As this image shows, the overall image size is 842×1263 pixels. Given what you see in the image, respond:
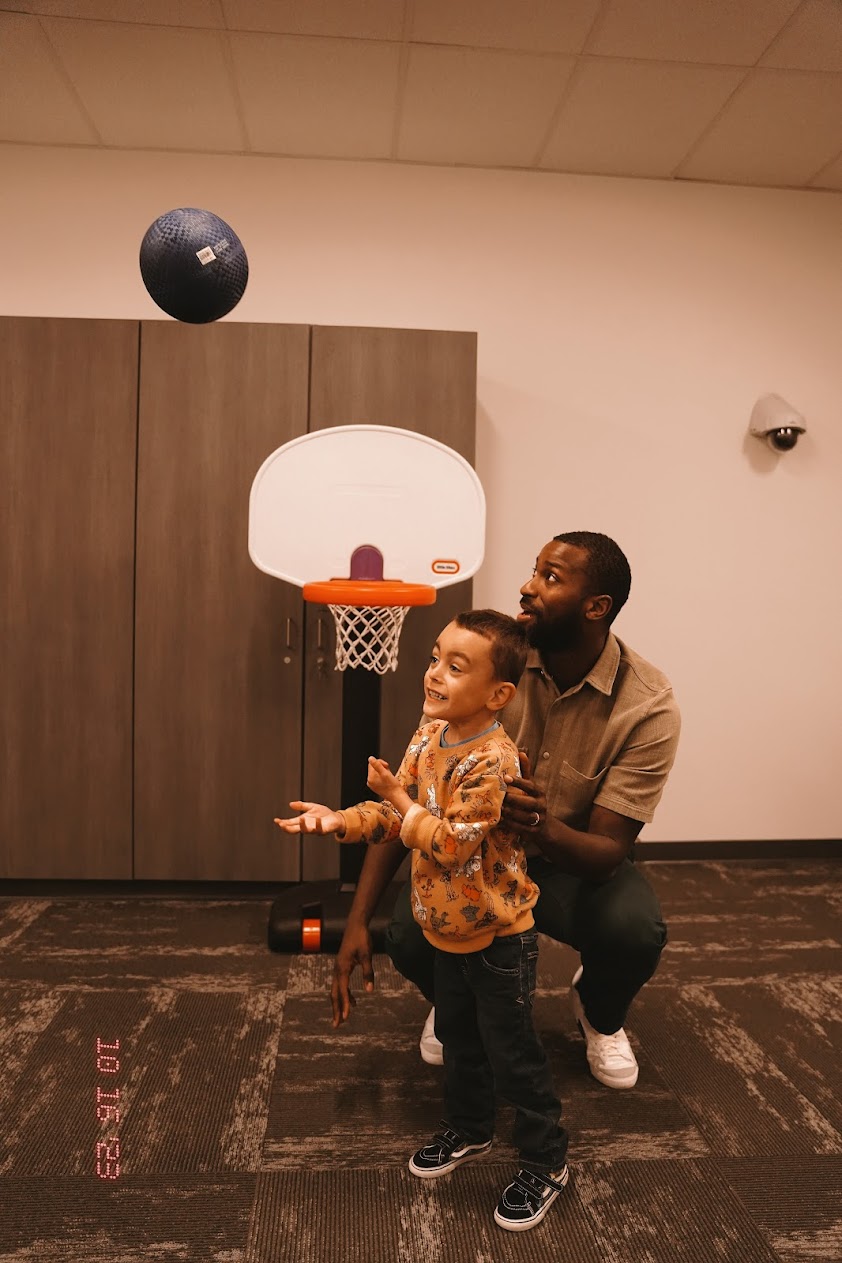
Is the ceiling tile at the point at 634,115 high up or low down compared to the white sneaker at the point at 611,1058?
up

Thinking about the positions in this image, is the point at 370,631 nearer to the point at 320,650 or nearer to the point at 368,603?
the point at 368,603

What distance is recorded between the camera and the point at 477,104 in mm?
2832

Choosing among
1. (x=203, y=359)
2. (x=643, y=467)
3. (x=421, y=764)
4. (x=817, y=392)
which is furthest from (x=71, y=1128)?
(x=817, y=392)

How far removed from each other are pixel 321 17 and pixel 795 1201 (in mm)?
3078

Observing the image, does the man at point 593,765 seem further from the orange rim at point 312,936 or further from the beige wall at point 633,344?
the beige wall at point 633,344

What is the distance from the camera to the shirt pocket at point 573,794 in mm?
1877

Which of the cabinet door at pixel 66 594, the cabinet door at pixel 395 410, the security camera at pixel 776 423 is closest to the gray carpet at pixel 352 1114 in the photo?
the cabinet door at pixel 66 594

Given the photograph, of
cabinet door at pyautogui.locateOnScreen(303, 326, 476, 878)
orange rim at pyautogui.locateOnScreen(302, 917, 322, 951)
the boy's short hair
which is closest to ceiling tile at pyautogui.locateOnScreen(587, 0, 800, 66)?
cabinet door at pyautogui.locateOnScreen(303, 326, 476, 878)

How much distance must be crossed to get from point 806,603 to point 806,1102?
2122 millimetres

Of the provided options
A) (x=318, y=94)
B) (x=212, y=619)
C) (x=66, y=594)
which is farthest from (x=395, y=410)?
(x=66, y=594)

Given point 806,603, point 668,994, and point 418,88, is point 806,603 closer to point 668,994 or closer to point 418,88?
point 668,994

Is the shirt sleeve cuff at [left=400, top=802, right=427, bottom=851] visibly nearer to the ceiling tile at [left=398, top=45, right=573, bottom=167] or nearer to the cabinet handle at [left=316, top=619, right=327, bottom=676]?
the cabinet handle at [left=316, top=619, right=327, bottom=676]

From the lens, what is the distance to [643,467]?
337 centimetres

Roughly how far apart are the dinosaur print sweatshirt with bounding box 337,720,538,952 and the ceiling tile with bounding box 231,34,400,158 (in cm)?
222
